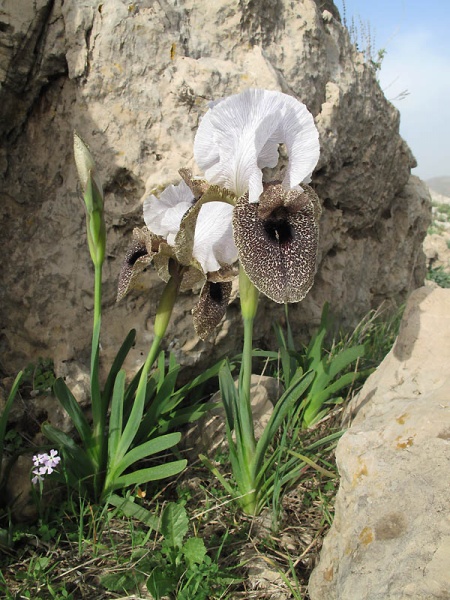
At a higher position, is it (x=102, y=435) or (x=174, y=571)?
(x=102, y=435)

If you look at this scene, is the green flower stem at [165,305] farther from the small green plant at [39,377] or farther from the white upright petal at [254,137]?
the small green plant at [39,377]

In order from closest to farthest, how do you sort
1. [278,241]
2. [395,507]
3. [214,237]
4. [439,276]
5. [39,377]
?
[395,507] → [278,241] → [214,237] → [39,377] → [439,276]

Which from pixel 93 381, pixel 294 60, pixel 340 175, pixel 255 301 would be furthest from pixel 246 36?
pixel 93 381

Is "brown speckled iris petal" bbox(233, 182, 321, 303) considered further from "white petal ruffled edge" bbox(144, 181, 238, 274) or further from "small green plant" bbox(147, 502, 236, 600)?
"small green plant" bbox(147, 502, 236, 600)

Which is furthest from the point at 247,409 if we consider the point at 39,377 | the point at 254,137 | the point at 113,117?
the point at 113,117

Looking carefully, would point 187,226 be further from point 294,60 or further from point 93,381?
point 294,60

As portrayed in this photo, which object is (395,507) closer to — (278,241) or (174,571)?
(174,571)
